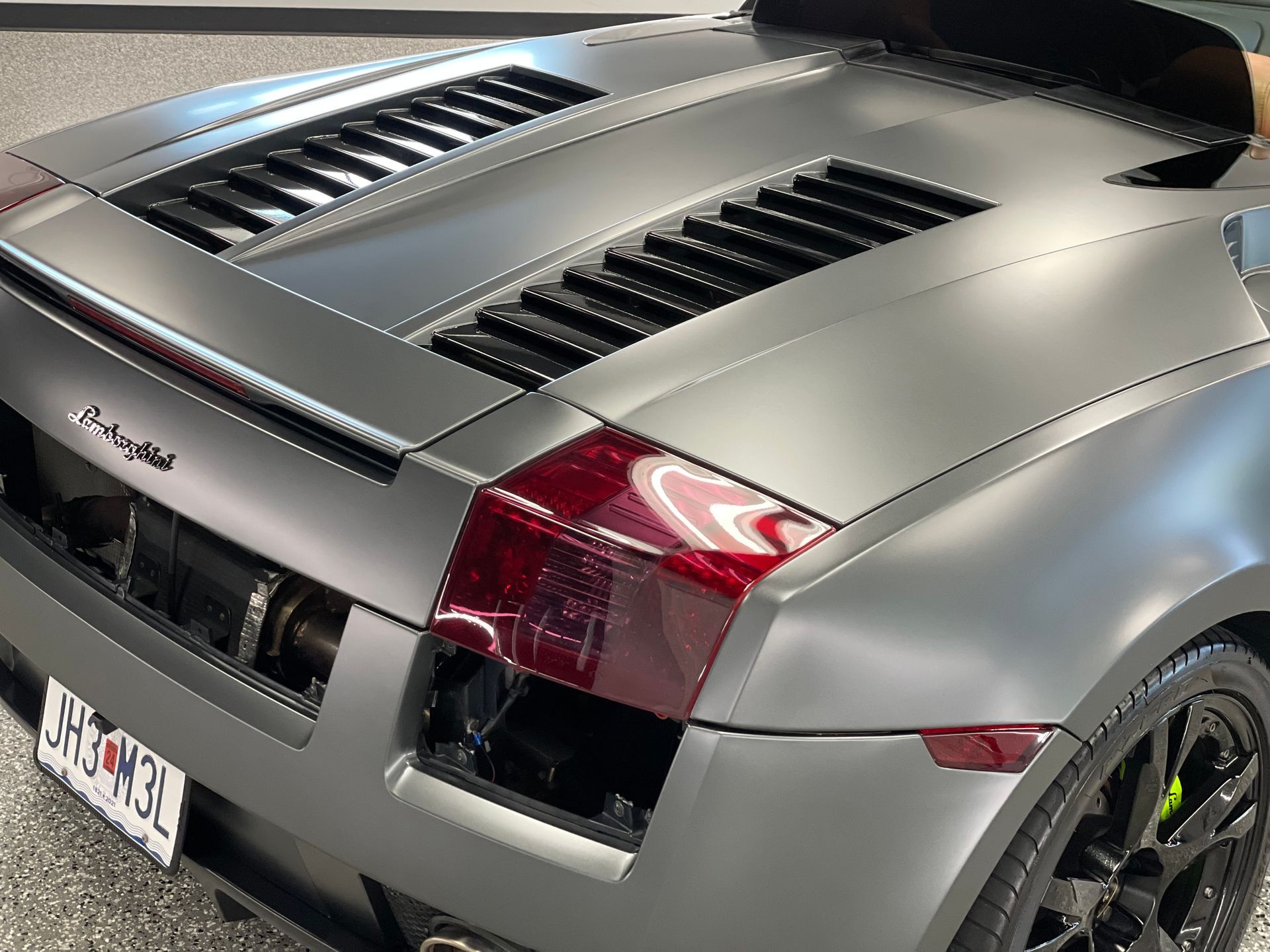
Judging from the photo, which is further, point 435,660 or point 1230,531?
point 1230,531

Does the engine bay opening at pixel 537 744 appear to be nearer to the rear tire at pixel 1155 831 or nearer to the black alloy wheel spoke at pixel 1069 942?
the rear tire at pixel 1155 831

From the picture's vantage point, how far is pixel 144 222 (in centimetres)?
138

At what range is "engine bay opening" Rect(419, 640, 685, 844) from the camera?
1.06m

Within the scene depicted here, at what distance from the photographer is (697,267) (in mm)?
1366

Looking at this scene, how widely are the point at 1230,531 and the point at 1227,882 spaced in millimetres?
561

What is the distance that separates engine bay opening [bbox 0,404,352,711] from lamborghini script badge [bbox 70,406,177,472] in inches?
2.7

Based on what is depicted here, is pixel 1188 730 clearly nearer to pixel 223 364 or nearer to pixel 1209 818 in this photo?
pixel 1209 818

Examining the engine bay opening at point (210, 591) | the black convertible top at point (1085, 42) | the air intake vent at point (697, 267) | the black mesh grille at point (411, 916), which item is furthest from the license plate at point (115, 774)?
the black convertible top at point (1085, 42)

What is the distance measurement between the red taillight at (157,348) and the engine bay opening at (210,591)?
0.48 feet

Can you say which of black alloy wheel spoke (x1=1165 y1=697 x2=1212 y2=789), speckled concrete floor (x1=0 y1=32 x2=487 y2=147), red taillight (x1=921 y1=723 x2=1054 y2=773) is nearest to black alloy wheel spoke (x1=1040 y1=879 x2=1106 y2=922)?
black alloy wheel spoke (x1=1165 y1=697 x2=1212 y2=789)

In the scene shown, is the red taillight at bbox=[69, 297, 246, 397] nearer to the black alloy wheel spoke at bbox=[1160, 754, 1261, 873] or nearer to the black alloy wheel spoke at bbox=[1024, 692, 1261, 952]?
the black alloy wheel spoke at bbox=[1024, 692, 1261, 952]

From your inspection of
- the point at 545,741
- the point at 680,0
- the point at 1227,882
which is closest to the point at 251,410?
the point at 545,741

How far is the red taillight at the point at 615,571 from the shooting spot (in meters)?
0.95

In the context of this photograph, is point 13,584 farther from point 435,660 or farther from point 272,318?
point 435,660
